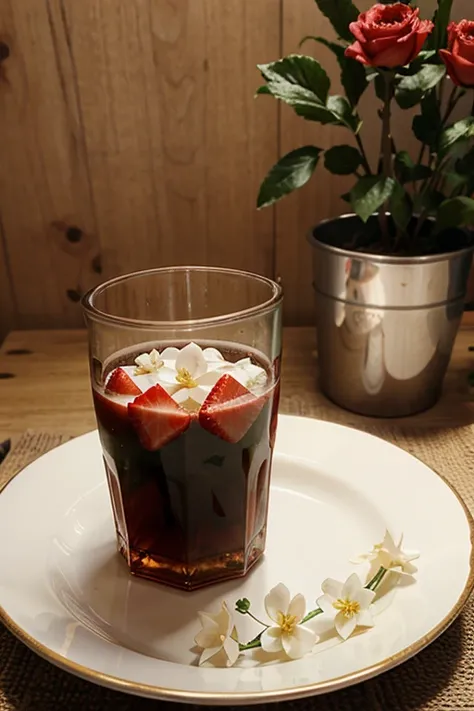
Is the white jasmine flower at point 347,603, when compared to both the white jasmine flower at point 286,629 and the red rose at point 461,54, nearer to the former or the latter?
the white jasmine flower at point 286,629

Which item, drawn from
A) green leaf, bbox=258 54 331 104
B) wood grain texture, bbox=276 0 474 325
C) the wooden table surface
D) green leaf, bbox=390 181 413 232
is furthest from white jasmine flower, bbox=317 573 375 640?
wood grain texture, bbox=276 0 474 325

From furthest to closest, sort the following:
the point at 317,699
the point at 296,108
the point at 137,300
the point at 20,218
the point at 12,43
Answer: the point at 20,218 < the point at 12,43 < the point at 296,108 < the point at 137,300 < the point at 317,699

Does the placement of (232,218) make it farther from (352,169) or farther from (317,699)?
(317,699)

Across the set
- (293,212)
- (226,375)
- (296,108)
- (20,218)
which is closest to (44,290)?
(20,218)

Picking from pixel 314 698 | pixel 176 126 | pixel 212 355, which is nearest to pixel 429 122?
pixel 176 126

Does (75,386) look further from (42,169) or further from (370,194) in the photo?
(370,194)
